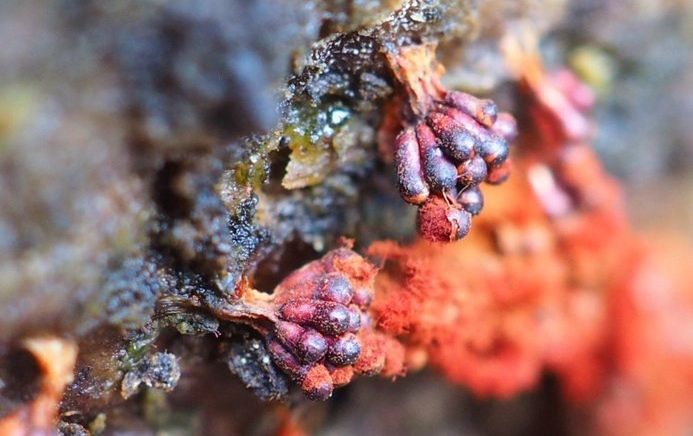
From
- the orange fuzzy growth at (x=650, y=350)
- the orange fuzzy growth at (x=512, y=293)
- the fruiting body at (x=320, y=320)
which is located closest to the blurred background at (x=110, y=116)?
Answer: the fruiting body at (x=320, y=320)

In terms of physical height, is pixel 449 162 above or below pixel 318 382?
above

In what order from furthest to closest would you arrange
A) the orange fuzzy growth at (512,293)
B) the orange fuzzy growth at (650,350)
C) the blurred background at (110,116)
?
1. the orange fuzzy growth at (650,350)
2. the orange fuzzy growth at (512,293)
3. the blurred background at (110,116)

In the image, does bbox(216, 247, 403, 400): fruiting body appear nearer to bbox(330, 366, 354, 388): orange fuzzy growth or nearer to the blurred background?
bbox(330, 366, 354, 388): orange fuzzy growth

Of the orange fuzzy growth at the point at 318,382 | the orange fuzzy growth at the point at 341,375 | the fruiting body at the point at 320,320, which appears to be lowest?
the orange fuzzy growth at the point at 318,382

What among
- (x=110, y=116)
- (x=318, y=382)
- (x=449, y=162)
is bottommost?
(x=318, y=382)

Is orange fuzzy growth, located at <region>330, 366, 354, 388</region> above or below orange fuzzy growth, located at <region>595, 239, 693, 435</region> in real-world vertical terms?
below

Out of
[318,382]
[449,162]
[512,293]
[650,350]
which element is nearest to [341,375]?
[318,382]

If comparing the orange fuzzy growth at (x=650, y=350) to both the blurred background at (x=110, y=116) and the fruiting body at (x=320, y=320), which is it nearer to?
the fruiting body at (x=320, y=320)

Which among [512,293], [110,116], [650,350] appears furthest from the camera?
[650,350]

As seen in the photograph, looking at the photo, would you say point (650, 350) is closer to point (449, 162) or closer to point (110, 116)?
point (449, 162)

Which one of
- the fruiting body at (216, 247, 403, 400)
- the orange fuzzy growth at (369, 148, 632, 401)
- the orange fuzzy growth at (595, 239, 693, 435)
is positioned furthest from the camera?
the orange fuzzy growth at (595, 239, 693, 435)

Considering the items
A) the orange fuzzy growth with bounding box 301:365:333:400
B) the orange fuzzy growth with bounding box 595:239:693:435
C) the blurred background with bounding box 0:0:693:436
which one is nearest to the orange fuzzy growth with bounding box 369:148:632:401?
the orange fuzzy growth with bounding box 595:239:693:435

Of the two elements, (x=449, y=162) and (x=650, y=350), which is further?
(x=650, y=350)
